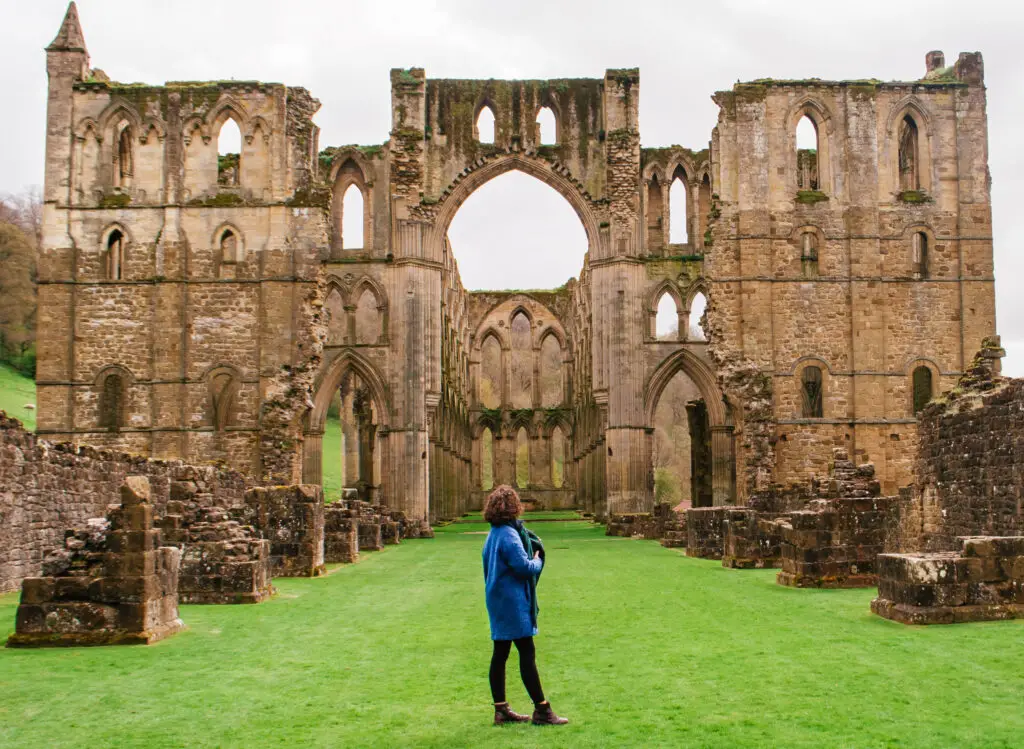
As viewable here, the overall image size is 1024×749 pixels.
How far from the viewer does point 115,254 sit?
100ft

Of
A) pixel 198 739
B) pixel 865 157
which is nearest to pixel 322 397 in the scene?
pixel 865 157

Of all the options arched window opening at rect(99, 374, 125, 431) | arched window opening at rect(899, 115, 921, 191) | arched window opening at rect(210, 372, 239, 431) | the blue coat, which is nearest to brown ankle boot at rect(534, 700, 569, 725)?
the blue coat

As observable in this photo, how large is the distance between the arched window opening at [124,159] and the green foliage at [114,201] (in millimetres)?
381

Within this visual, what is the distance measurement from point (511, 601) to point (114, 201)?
1058 inches

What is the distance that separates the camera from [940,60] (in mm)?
33094

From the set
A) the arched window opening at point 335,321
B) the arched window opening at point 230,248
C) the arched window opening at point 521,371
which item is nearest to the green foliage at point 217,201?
the arched window opening at point 230,248

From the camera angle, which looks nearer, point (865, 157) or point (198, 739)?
point (198, 739)

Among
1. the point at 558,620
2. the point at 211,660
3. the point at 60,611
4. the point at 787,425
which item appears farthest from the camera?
the point at 787,425

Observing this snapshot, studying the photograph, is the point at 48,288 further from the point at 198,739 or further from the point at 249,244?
the point at 198,739

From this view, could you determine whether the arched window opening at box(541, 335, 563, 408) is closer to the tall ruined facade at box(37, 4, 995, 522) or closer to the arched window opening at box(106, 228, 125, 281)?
the tall ruined facade at box(37, 4, 995, 522)

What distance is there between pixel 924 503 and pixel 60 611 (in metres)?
11.1

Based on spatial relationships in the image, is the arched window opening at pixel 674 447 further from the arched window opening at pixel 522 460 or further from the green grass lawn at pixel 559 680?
the green grass lawn at pixel 559 680

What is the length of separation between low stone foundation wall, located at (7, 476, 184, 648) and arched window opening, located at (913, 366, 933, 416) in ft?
81.7

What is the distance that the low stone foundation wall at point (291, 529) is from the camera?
16172mm
